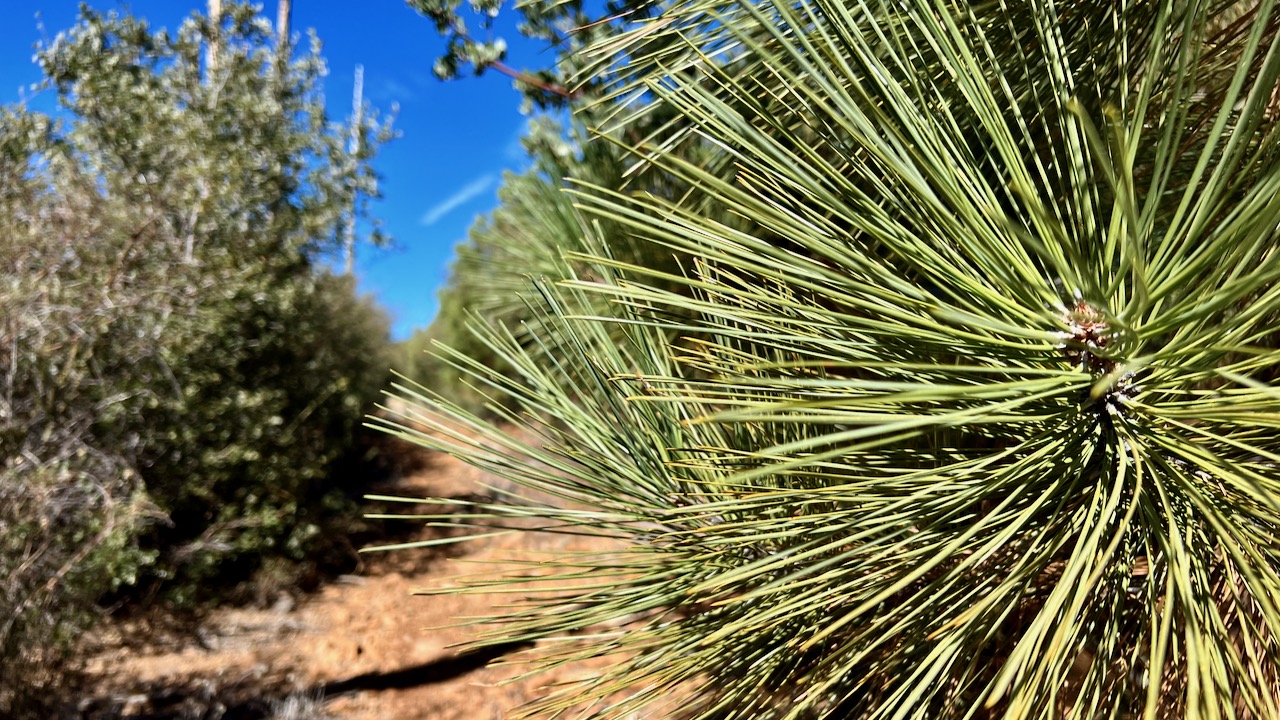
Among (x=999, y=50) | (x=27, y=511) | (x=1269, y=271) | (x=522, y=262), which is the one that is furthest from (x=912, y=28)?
(x=27, y=511)

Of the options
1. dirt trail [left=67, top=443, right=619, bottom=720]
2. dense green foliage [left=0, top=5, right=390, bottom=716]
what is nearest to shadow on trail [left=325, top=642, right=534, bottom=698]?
dirt trail [left=67, top=443, right=619, bottom=720]

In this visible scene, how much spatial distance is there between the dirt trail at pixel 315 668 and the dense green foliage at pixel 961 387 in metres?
1.76

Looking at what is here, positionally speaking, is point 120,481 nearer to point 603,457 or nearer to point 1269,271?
point 603,457

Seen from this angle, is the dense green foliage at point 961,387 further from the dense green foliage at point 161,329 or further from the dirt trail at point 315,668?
the dense green foliage at point 161,329

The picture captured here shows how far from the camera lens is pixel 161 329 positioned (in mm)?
3510

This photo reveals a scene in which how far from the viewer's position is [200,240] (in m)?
4.10

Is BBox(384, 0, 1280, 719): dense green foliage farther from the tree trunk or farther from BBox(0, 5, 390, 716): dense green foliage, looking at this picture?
the tree trunk

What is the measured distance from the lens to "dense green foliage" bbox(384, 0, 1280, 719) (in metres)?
0.51

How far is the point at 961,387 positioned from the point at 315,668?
163 inches

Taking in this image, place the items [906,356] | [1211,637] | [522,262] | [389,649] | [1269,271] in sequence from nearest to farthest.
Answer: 1. [1269,271]
2. [1211,637]
3. [906,356]
4. [522,262]
5. [389,649]

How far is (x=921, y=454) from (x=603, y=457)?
0.47 m

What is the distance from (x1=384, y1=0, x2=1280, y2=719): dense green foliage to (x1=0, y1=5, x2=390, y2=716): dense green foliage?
2829mm

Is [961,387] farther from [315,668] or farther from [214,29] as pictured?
[214,29]

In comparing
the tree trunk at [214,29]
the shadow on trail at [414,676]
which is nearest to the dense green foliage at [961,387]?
the shadow on trail at [414,676]
